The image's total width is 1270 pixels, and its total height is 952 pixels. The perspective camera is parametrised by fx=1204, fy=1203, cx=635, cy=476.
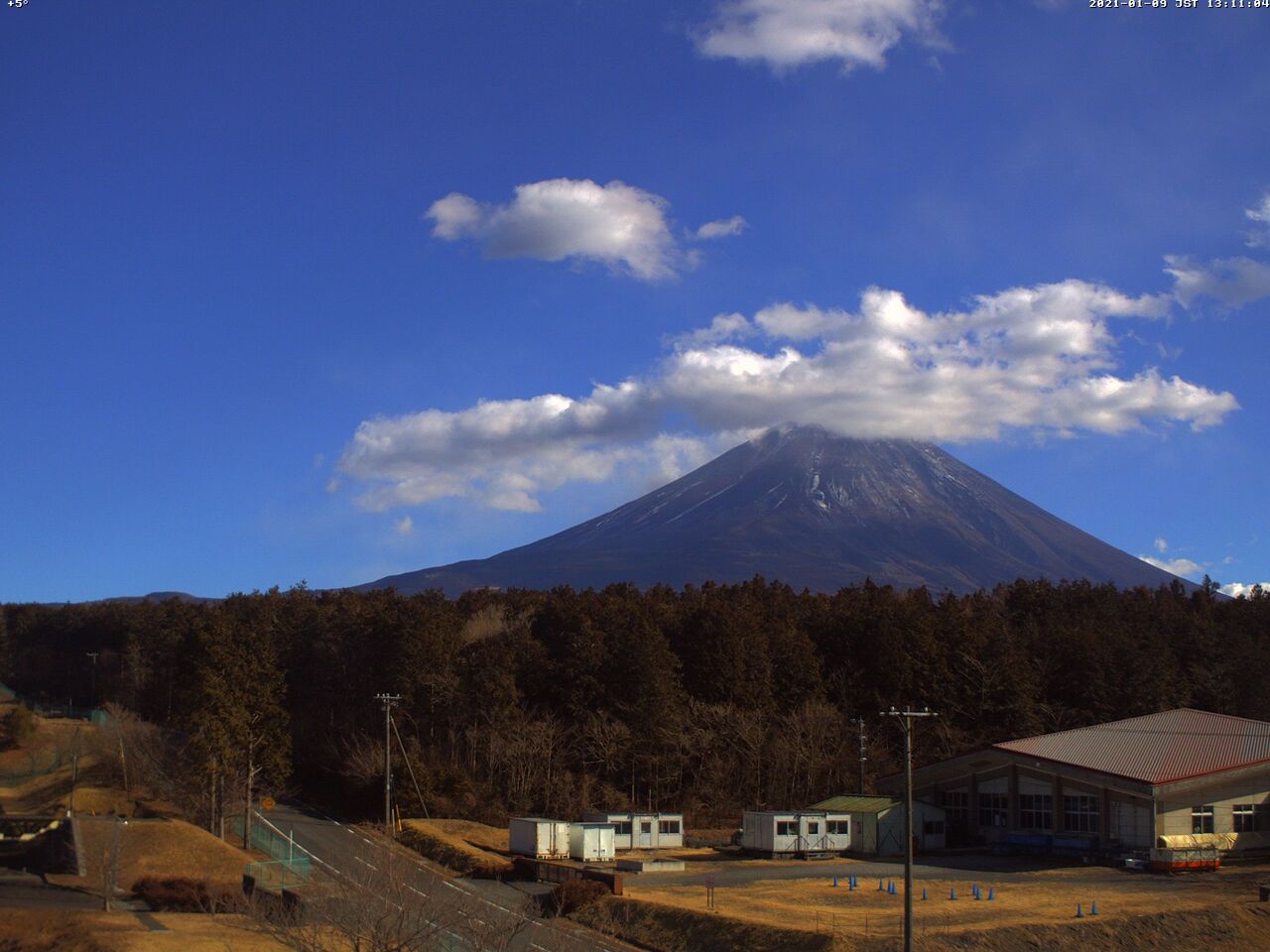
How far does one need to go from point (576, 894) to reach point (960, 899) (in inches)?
405

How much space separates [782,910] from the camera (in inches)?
1198

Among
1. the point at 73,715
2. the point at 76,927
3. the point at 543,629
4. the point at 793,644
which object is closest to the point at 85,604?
the point at 73,715

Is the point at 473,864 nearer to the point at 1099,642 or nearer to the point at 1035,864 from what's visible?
the point at 1035,864

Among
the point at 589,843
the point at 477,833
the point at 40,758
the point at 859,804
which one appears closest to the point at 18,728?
the point at 40,758

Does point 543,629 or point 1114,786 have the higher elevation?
point 543,629

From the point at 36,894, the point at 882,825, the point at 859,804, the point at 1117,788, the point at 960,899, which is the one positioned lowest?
the point at 960,899

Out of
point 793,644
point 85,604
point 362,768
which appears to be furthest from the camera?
point 85,604

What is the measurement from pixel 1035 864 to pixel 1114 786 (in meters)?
3.98

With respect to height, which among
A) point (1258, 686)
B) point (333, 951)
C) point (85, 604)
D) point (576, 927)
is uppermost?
point (85, 604)

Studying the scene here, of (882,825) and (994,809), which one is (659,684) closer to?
(882,825)

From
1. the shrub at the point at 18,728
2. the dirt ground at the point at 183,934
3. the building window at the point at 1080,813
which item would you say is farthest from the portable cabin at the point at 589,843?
the shrub at the point at 18,728

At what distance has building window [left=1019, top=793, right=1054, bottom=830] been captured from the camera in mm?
45875

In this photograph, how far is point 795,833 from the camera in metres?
43.3

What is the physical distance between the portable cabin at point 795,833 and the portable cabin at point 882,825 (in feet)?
2.17
